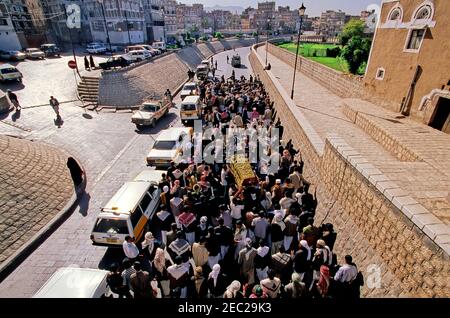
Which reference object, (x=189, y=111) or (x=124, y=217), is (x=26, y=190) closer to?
(x=124, y=217)

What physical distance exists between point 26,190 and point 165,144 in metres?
5.76

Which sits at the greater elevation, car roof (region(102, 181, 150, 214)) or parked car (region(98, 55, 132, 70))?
parked car (region(98, 55, 132, 70))

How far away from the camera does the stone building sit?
36.7ft

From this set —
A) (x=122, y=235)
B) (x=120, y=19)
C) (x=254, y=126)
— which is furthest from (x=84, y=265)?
(x=120, y=19)

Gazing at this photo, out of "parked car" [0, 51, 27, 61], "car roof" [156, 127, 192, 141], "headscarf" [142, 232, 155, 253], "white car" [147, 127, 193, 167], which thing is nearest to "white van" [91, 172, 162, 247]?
"headscarf" [142, 232, 155, 253]

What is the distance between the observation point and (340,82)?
Result: 2028 centimetres

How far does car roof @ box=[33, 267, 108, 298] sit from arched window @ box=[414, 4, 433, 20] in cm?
1588

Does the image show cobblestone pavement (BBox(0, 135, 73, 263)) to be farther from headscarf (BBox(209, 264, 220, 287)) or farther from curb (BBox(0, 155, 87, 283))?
headscarf (BBox(209, 264, 220, 287))

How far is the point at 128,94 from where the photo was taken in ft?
79.1

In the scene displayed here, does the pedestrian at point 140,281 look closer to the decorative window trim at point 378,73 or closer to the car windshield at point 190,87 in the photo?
the decorative window trim at point 378,73

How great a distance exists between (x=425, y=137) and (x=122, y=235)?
38.8ft

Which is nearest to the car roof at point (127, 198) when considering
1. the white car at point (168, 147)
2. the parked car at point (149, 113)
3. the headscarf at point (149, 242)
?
the headscarf at point (149, 242)

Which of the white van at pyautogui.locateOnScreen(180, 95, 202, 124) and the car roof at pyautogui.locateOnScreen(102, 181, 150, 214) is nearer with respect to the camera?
the car roof at pyautogui.locateOnScreen(102, 181, 150, 214)

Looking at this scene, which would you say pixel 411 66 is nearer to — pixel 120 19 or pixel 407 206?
pixel 407 206
